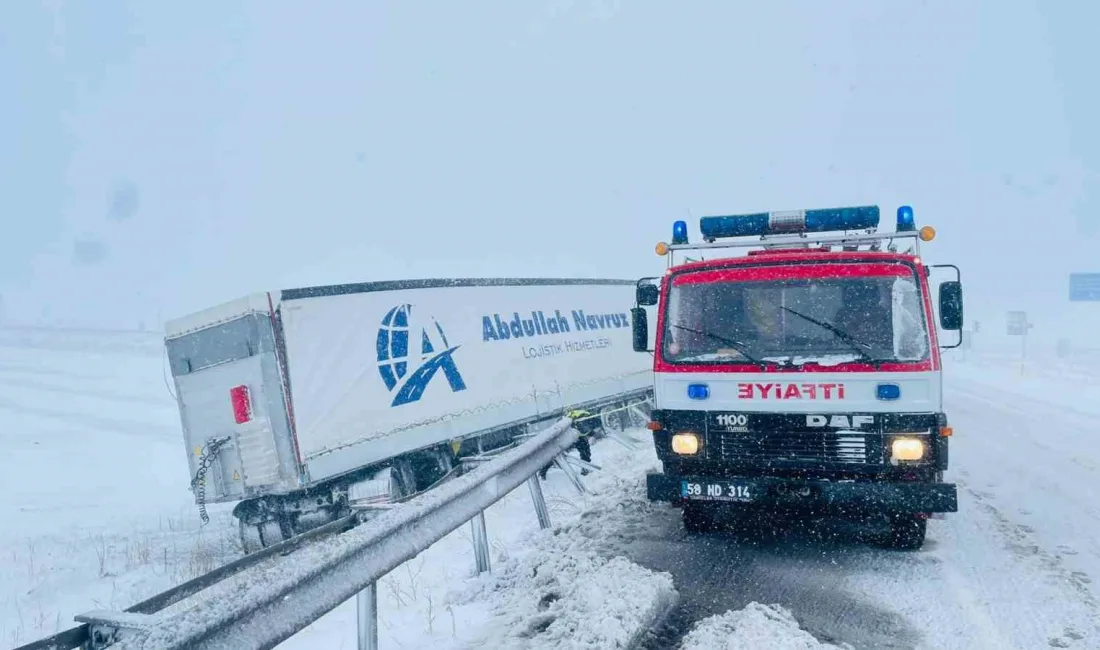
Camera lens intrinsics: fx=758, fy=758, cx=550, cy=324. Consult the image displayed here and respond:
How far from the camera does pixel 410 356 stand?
31.1 feet

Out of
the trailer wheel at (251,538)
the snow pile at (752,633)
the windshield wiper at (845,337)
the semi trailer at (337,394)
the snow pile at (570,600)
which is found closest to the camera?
the snow pile at (752,633)

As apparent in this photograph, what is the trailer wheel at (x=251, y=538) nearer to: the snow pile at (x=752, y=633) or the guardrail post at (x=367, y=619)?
the guardrail post at (x=367, y=619)

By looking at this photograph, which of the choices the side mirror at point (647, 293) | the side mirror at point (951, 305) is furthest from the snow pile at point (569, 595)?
the side mirror at point (951, 305)

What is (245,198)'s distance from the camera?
191 metres

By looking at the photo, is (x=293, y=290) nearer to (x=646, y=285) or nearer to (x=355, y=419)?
(x=355, y=419)

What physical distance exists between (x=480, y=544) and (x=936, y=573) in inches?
129

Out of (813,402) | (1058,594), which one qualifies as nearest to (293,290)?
(813,402)

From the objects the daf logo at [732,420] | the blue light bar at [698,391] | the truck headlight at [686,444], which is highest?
the blue light bar at [698,391]

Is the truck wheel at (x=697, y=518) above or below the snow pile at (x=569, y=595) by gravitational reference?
below

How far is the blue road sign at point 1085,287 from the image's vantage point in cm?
4588

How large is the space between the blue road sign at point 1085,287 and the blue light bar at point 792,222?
160 feet

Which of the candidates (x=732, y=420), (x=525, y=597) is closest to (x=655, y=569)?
(x=525, y=597)

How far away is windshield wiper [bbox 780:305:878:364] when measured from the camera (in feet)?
18.6

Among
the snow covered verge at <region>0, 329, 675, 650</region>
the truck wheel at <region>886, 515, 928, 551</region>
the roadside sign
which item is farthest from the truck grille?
the roadside sign
